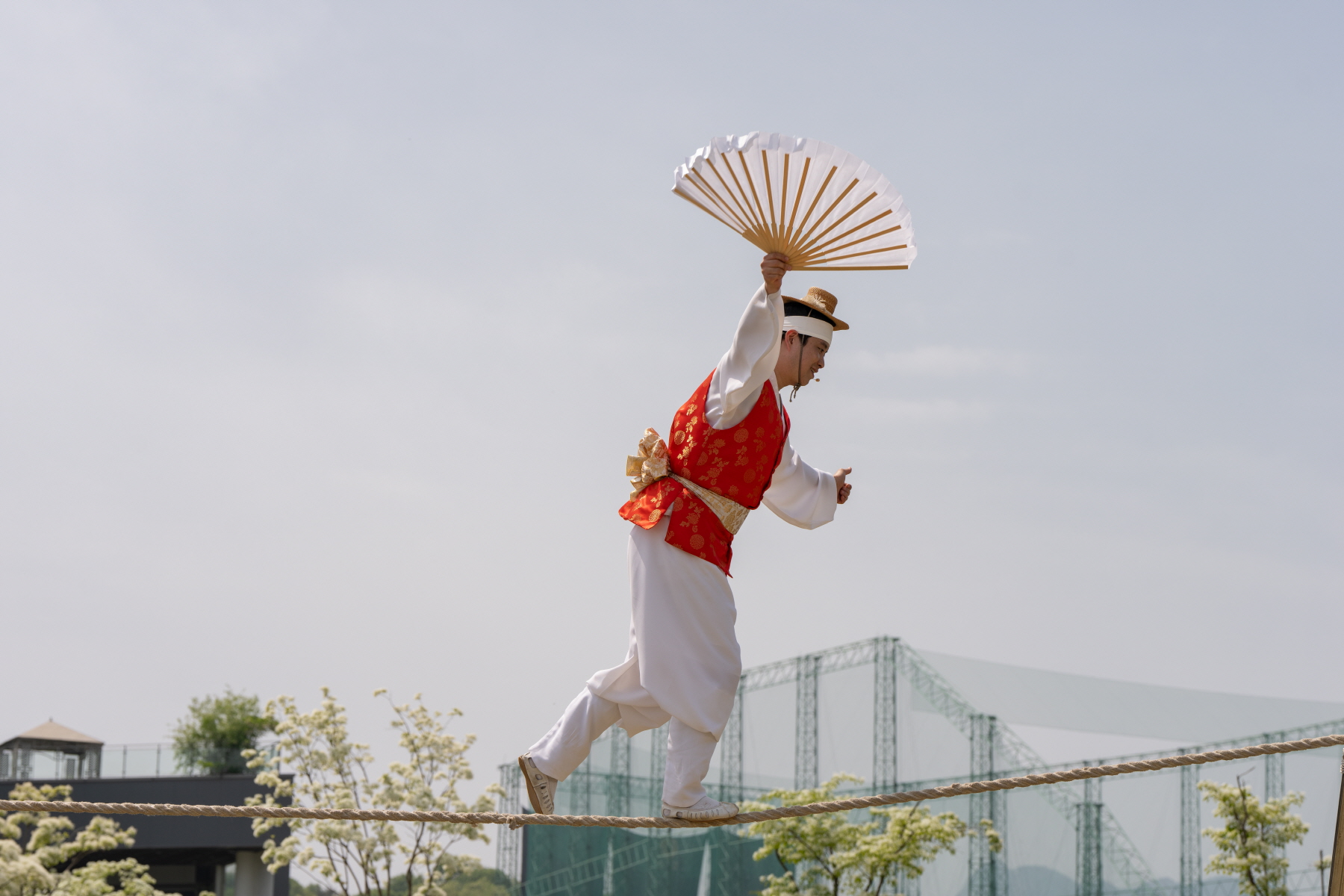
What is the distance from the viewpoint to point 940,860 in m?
16.8

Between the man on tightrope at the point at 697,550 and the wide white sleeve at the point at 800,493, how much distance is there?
0.22 feet

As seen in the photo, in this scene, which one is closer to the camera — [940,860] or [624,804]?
[940,860]

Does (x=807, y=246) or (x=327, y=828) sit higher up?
(x=807, y=246)

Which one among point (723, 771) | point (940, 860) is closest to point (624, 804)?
point (723, 771)

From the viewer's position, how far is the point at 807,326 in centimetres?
327

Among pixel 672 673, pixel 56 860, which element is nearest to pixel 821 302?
pixel 672 673

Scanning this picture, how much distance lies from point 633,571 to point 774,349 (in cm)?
63

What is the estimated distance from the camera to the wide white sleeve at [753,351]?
118 inches

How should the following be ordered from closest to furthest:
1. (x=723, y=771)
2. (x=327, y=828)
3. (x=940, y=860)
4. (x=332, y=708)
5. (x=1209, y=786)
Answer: (x=327, y=828) → (x=332, y=708) → (x=1209, y=786) → (x=940, y=860) → (x=723, y=771)

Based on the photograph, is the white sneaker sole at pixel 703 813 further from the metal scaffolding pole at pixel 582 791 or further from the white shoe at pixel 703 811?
the metal scaffolding pole at pixel 582 791

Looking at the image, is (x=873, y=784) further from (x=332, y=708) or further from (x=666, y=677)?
(x=666, y=677)

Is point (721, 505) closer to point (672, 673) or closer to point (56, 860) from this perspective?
point (672, 673)

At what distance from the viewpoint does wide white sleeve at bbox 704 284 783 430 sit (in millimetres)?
2994

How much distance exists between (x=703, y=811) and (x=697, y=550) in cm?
59
